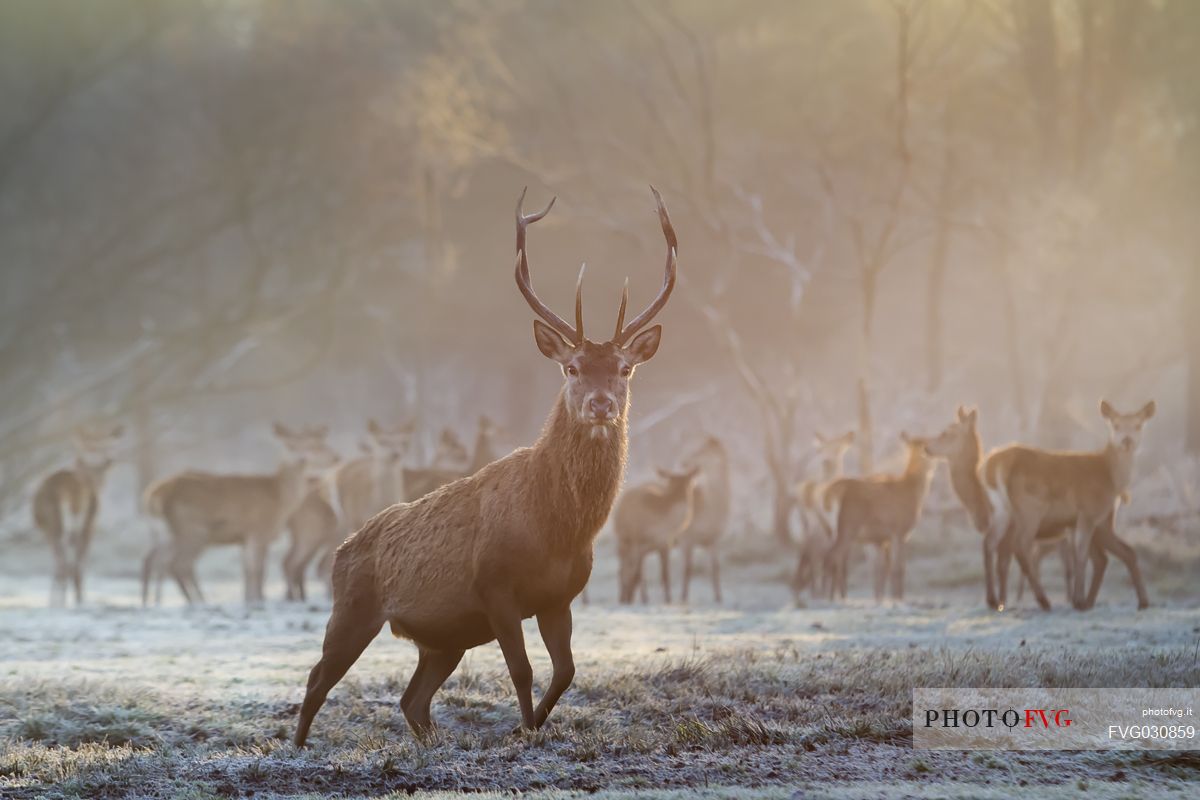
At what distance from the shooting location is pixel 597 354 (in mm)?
7645

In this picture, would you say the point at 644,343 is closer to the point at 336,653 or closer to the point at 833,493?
the point at 336,653

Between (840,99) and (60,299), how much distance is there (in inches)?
583

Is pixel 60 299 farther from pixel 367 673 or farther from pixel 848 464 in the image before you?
pixel 367 673

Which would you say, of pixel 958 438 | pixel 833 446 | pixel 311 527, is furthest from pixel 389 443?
pixel 958 438

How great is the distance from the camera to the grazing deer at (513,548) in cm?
745

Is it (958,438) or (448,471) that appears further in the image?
(448,471)

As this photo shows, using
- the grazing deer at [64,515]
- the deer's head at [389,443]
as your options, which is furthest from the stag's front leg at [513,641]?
the deer's head at [389,443]

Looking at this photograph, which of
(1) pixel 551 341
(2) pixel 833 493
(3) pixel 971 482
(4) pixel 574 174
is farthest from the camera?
(4) pixel 574 174

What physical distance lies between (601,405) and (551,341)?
0.74 meters

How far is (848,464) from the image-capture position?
2886cm

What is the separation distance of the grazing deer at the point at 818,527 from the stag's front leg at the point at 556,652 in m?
8.90

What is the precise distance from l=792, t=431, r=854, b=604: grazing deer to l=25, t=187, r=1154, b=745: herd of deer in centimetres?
5

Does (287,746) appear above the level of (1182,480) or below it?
below

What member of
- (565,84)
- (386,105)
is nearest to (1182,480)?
(565,84)
